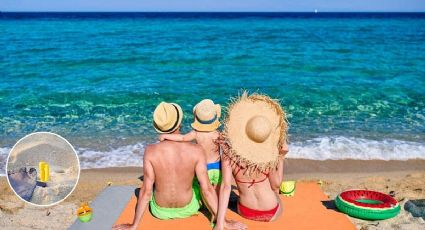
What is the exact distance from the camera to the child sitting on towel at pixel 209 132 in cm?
473

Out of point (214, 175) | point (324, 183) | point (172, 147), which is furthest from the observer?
point (324, 183)

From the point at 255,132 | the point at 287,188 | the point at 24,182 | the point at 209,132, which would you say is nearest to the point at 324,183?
the point at 287,188

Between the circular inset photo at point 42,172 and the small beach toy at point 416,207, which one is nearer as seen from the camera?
the small beach toy at point 416,207

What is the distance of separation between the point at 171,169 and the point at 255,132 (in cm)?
86

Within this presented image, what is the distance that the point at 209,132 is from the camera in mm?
4863

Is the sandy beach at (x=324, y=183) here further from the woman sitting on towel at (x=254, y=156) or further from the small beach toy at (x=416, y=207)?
the woman sitting on towel at (x=254, y=156)

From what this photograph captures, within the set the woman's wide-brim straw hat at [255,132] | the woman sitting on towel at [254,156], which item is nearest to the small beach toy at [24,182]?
the woman sitting on towel at [254,156]

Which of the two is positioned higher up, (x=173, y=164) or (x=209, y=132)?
(x=209, y=132)

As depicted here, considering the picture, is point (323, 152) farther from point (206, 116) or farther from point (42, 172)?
point (42, 172)

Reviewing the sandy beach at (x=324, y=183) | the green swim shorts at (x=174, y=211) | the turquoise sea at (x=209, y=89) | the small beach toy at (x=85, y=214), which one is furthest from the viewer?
the turquoise sea at (x=209, y=89)

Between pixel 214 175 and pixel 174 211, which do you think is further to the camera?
pixel 214 175

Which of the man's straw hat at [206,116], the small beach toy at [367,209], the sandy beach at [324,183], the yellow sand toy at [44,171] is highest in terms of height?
the man's straw hat at [206,116]

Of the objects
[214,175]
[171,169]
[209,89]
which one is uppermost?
[171,169]

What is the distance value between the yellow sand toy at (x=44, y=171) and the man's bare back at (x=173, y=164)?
7.56 feet
